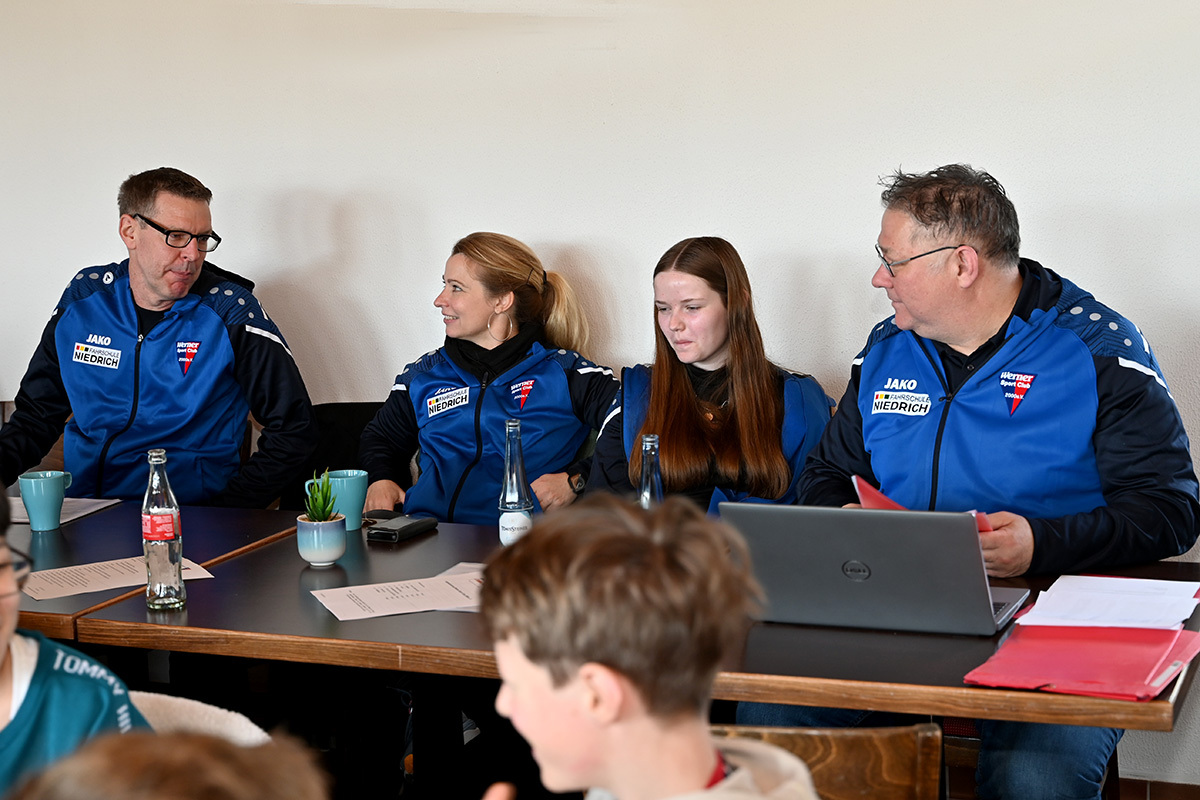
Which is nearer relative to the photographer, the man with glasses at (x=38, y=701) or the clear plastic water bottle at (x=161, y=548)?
the man with glasses at (x=38, y=701)

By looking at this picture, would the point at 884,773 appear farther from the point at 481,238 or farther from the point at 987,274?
the point at 481,238

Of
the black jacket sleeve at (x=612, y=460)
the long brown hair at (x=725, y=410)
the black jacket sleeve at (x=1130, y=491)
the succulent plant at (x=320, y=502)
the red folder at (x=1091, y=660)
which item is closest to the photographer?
the red folder at (x=1091, y=660)

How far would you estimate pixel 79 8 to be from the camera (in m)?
3.68

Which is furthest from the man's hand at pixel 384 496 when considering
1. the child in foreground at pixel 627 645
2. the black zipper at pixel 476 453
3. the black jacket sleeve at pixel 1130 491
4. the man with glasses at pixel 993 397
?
the child in foreground at pixel 627 645

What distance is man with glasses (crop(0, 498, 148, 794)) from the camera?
1.11 m

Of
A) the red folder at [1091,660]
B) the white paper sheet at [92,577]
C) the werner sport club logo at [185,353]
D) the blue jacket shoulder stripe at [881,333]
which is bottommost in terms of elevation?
the white paper sheet at [92,577]

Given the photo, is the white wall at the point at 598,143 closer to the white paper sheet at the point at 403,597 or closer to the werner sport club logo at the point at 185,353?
the werner sport club logo at the point at 185,353

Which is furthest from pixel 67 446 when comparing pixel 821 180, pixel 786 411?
pixel 821 180

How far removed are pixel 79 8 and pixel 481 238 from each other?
5.47 ft

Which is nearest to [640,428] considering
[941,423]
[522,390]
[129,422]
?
[522,390]

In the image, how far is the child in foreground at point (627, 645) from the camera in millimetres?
933

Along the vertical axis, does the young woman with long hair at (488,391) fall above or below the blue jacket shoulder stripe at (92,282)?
below

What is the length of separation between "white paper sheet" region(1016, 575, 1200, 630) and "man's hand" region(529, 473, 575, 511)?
1294 millimetres

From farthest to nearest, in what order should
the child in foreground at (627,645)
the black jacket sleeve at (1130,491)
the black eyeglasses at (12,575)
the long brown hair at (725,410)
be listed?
the long brown hair at (725,410), the black jacket sleeve at (1130,491), the black eyeglasses at (12,575), the child in foreground at (627,645)
